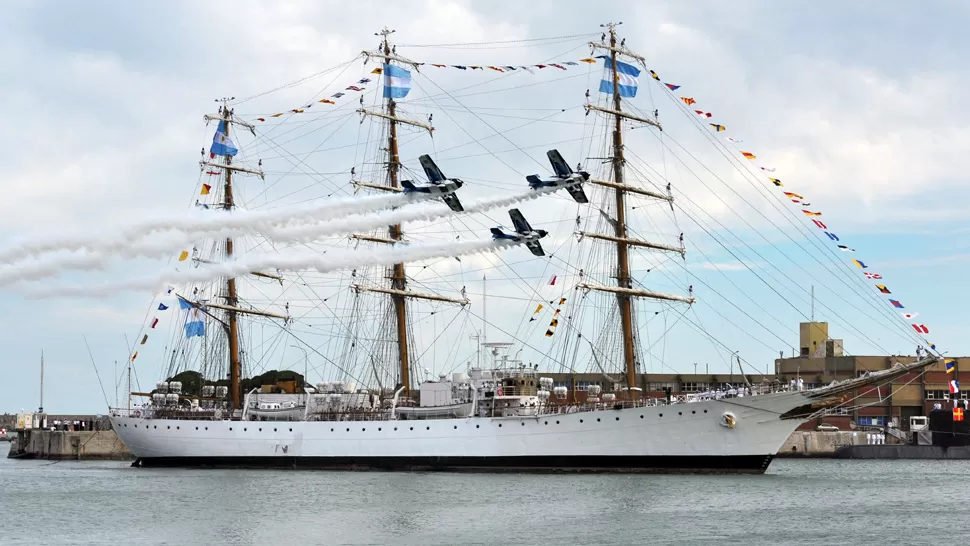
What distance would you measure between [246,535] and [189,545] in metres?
2.59

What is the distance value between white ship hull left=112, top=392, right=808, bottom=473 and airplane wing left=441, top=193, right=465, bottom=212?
11.3 meters

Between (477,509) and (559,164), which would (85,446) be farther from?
(477,509)

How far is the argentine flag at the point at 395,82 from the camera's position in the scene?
71.8 m

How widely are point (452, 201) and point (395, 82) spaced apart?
58.0ft

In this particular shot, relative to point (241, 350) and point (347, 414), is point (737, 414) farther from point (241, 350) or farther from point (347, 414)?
point (241, 350)

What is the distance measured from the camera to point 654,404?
57.4 meters

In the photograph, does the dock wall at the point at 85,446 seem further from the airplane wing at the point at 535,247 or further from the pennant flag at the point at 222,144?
the airplane wing at the point at 535,247

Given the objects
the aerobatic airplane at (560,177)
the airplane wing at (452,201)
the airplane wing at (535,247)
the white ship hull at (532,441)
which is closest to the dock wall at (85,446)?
the white ship hull at (532,441)

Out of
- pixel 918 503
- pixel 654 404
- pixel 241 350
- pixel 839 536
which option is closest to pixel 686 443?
pixel 654 404

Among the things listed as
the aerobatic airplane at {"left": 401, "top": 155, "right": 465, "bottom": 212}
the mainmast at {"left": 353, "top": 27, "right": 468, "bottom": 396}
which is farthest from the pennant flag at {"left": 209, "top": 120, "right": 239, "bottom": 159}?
the aerobatic airplane at {"left": 401, "top": 155, "right": 465, "bottom": 212}

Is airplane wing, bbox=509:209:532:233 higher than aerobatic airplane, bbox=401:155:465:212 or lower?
lower

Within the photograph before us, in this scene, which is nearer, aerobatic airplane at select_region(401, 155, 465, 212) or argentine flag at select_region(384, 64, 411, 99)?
aerobatic airplane at select_region(401, 155, 465, 212)

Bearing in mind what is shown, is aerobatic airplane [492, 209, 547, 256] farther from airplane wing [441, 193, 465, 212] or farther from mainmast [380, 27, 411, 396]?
mainmast [380, 27, 411, 396]

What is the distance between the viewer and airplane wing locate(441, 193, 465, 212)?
185 ft
